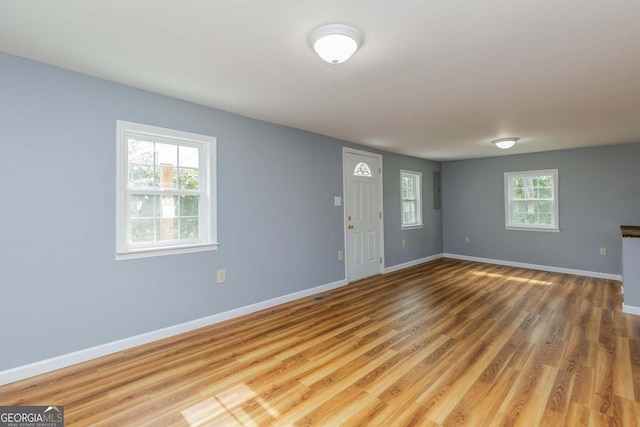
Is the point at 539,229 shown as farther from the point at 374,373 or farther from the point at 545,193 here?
the point at 374,373

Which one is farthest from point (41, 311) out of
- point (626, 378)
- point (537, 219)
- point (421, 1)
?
point (537, 219)

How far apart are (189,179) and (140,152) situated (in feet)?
1.60

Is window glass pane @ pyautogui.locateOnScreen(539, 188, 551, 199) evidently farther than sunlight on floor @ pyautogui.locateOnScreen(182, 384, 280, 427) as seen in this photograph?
Yes

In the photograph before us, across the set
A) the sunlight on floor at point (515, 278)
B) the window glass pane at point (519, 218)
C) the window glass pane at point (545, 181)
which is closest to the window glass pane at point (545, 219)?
the window glass pane at point (519, 218)

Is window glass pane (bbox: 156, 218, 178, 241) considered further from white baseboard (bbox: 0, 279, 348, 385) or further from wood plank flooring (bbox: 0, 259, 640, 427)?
wood plank flooring (bbox: 0, 259, 640, 427)

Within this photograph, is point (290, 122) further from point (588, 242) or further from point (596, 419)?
point (588, 242)

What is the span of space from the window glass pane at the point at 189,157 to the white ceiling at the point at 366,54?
50 cm

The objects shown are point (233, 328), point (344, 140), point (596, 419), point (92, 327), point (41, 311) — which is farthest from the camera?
point (344, 140)

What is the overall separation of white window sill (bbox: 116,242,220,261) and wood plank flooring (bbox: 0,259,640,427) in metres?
0.80

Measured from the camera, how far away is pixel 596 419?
1680 millimetres

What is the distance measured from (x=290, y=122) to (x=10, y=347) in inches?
125

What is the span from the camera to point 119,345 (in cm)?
252

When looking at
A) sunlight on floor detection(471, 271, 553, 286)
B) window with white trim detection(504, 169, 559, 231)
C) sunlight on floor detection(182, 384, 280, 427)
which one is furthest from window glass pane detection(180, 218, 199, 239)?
window with white trim detection(504, 169, 559, 231)

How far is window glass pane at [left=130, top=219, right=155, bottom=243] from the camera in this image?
2.67m
